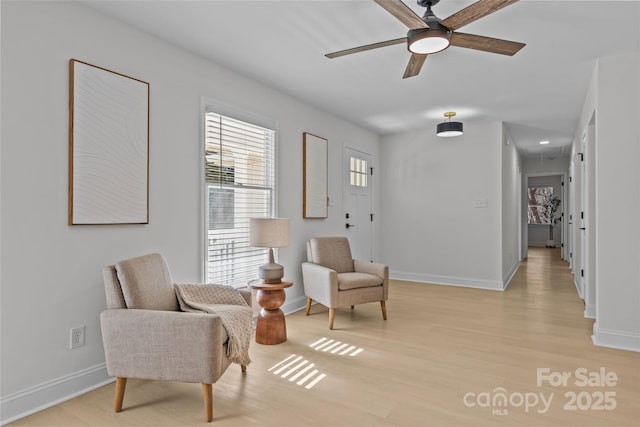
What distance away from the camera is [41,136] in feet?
7.02

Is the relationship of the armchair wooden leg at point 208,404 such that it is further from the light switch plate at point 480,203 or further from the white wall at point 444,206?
the light switch plate at point 480,203

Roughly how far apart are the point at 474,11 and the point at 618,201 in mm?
2225

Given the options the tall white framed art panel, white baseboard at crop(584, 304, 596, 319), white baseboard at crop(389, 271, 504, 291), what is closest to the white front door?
white baseboard at crop(389, 271, 504, 291)

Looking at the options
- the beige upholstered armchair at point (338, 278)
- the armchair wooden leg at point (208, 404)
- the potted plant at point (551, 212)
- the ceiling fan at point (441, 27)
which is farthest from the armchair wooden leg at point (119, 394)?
the potted plant at point (551, 212)

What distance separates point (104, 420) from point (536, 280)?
6.28 meters

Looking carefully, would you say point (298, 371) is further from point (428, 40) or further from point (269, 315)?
point (428, 40)

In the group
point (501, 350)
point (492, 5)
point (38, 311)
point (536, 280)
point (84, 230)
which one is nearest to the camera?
point (492, 5)

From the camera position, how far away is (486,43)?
7.89 feet

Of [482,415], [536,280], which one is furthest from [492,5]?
[536,280]

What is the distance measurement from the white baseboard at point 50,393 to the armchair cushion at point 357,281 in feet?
6.77

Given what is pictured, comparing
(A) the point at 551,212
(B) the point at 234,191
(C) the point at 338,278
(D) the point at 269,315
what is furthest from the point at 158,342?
(A) the point at 551,212

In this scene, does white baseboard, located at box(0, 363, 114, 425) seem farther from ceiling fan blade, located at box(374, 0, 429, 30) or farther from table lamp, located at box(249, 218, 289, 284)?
ceiling fan blade, located at box(374, 0, 429, 30)

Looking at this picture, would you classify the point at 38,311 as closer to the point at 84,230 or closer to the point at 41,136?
the point at 84,230

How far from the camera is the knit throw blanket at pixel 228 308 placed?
218 centimetres
